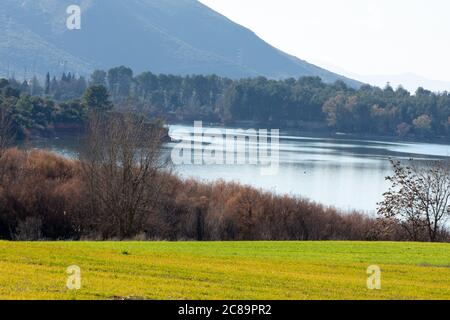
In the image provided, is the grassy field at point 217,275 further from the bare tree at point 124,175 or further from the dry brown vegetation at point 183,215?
the dry brown vegetation at point 183,215

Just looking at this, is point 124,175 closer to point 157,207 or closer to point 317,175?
point 157,207

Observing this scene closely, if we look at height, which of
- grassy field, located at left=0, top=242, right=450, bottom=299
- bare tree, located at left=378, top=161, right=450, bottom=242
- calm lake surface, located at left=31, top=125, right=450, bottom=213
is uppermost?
grassy field, located at left=0, top=242, right=450, bottom=299

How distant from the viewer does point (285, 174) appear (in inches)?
2667

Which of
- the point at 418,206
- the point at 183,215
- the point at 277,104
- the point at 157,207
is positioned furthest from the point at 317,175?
the point at 277,104

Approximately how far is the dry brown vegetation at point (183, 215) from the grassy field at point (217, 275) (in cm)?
1364

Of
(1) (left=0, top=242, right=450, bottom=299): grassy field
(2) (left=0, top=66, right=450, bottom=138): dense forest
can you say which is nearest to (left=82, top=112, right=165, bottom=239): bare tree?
(1) (left=0, top=242, right=450, bottom=299): grassy field

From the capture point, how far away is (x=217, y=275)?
1634cm

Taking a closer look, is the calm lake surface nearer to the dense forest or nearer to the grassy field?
the grassy field

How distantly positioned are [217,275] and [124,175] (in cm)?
2172

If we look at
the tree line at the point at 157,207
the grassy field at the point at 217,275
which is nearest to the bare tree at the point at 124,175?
the tree line at the point at 157,207

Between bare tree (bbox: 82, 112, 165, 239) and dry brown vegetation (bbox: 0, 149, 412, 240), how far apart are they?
0.54 feet

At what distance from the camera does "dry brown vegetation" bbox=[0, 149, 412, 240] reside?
3806 cm
